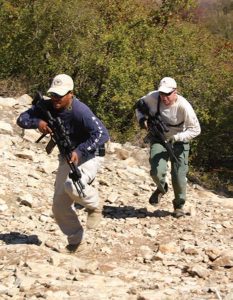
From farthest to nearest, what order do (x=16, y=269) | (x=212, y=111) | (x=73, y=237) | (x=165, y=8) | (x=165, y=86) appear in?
1. (x=165, y=8)
2. (x=212, y=111)
3. (x=165, y=86)
4. (x=73, y=237)
5. (x=16, y=269)

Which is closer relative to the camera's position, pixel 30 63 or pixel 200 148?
pixel 30 63

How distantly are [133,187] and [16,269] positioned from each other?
367 cm

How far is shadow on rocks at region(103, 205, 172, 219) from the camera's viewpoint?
274 inches

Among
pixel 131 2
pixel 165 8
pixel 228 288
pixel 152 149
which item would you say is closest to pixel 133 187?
pixel 152 149

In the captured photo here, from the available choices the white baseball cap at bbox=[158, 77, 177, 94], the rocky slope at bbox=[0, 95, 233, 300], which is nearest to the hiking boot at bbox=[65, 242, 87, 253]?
the rocky slope at bbox=[0, 95, 233, 300]

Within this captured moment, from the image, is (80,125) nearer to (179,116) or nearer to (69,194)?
(69,194)

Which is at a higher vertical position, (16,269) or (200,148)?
(16,269)

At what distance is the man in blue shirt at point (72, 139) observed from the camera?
477cm

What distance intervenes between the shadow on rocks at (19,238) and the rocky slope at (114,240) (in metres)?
0.01

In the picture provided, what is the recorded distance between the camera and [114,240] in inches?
240

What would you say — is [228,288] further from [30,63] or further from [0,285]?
[30,63]

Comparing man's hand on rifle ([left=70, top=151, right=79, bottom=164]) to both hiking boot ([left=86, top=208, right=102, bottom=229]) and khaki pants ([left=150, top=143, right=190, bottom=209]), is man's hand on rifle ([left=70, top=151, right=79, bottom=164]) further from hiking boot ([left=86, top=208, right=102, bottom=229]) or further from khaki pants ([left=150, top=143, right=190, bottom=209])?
khaki pants ([left=150, top=143, right=190, bottom=209])

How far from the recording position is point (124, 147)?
1008cm

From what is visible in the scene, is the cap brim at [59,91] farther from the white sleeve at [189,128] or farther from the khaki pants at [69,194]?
the white sleeve at [189,128]
